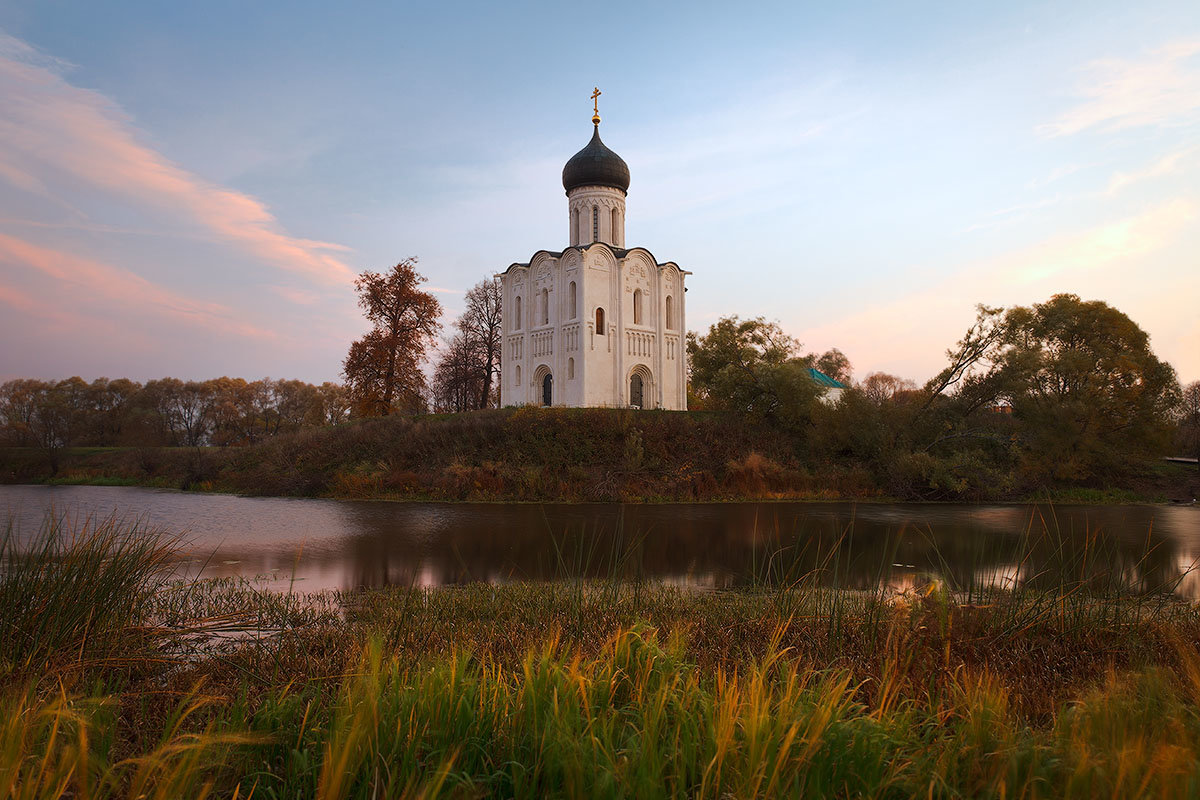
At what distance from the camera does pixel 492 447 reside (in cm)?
2533

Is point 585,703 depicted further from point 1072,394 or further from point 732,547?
point 1072,394

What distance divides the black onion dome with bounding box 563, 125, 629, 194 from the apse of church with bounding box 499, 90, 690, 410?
0.18 feet

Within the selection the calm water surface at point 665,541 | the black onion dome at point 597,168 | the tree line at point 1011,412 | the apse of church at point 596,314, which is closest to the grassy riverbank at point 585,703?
the calm water surface at point 665,541

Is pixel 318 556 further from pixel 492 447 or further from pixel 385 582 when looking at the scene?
pixel 492 447

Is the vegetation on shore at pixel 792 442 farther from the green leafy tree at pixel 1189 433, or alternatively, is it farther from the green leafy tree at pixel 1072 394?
the green leafy tree at pixel 1189 433

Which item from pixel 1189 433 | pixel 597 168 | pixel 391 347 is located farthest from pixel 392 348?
pixel 1189 433

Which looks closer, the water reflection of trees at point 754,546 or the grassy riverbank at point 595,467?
the water reflection of trees at point 754,546

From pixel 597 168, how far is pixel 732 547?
2868 centimetres

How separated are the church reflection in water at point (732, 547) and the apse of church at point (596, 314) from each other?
1638cm

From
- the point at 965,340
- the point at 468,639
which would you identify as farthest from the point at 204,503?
the point at 965,340

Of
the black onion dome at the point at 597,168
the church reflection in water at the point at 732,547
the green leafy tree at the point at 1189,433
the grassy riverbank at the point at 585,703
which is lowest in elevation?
the church reflection in water at the point at 732,547

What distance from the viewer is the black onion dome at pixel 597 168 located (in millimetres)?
36281

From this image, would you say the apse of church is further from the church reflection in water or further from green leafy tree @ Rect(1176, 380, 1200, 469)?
green leafy tree @ Rect(1176, 380, 1200, 469)

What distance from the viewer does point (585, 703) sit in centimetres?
268
